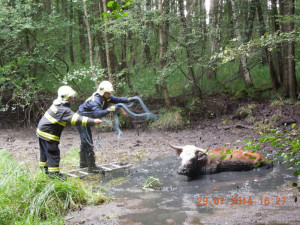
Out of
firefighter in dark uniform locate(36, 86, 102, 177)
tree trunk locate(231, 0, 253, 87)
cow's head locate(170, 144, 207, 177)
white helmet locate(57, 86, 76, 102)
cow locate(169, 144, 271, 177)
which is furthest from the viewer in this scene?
tree trunk locate(231, 0, 253, 87)

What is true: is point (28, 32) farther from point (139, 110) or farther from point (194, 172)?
point (194, 172)

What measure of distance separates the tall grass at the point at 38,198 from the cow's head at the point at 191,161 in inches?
86.0

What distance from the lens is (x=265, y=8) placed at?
15.0 m

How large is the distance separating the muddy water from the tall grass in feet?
2.88

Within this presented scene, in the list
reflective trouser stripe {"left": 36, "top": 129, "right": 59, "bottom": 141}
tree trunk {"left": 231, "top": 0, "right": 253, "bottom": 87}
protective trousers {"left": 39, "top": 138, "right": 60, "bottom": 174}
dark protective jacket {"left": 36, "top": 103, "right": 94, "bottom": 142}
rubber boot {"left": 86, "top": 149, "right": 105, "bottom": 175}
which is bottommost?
rubber boot {"left": 86, "top": 149, "right": 105, "bottom": 175}

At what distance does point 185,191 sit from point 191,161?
45.5 inches

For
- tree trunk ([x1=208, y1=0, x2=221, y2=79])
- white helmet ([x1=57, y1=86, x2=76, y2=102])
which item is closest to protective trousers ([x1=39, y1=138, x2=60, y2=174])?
white helmet ([x1=57, y1=86, x2=76, y2=102])

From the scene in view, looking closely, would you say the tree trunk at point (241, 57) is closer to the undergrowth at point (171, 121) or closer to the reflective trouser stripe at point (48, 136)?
the undergrowth at point (171, 121)

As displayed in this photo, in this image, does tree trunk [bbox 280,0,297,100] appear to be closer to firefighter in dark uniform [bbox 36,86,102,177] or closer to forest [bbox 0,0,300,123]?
forest [bbox 0,0,300,123]

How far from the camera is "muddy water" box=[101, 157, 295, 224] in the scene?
5051 mm

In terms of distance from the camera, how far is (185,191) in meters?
6.44

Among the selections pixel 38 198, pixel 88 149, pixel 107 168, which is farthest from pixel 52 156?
pixel 107 168

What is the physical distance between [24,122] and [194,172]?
438 inches

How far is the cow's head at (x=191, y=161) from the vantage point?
24.1 ft
